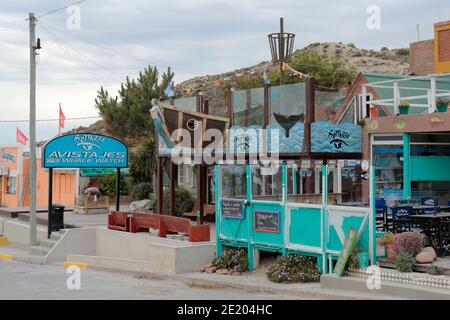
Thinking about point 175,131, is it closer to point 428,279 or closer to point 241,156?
point 241,156

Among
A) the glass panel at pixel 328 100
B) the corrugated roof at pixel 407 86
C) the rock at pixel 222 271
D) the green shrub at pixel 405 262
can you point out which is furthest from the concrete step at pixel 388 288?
the corrugated roof at pixel 407 86

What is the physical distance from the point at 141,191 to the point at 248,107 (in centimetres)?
1566

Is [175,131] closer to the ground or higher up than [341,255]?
higher up

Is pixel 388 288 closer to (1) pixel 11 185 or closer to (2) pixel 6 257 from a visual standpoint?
(2) pixel 6 257

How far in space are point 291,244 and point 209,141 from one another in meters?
8.53

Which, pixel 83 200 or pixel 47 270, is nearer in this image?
pixel 47 270

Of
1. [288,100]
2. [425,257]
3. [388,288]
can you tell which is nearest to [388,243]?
[425,257]

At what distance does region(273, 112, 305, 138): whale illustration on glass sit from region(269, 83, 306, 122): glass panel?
10 centimetres

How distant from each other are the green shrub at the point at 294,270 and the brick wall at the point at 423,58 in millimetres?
18488

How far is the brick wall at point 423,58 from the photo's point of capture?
30.5 m

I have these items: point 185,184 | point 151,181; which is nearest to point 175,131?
point 185,184

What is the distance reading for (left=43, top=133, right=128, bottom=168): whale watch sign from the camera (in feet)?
79.3

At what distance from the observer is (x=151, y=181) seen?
38.8 metres

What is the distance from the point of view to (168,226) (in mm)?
19688
